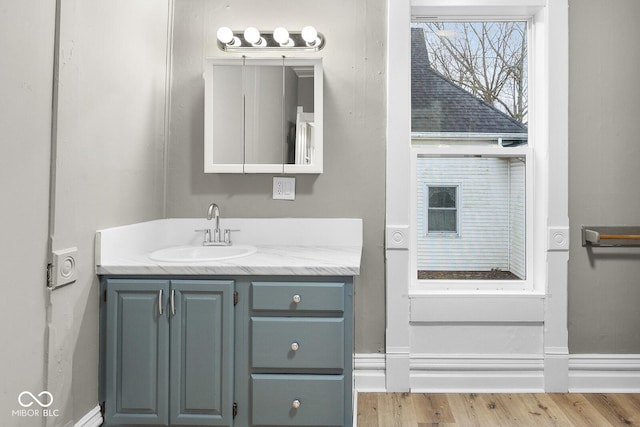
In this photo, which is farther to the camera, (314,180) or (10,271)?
(314,180)

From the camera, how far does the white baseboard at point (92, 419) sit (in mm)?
1778

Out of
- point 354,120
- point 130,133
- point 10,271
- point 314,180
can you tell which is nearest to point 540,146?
point 354,120

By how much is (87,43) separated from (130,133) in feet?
1.50

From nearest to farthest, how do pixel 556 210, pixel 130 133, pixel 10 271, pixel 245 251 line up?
1. pixel 10 271
2. pixel 130 133
3. pixel 245 251
4. pixel 556 210

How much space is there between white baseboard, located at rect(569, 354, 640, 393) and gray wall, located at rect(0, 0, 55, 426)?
2449 mm

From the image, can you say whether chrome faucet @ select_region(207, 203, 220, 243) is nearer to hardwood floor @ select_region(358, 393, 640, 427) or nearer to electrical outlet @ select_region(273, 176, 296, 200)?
electrical outlet @ select_region(273, 176, 296, 200)

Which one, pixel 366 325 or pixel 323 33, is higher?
pixel 323 33

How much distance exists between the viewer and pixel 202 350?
6.12 ft

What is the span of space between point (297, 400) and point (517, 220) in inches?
60.2

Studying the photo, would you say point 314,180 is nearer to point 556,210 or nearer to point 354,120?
point 354,120

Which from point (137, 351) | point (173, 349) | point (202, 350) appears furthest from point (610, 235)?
point (137, 351)

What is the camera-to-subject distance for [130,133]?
2.14m

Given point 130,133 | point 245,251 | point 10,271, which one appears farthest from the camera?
point 245,251

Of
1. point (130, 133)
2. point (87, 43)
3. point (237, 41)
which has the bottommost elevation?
point (130, 133)
